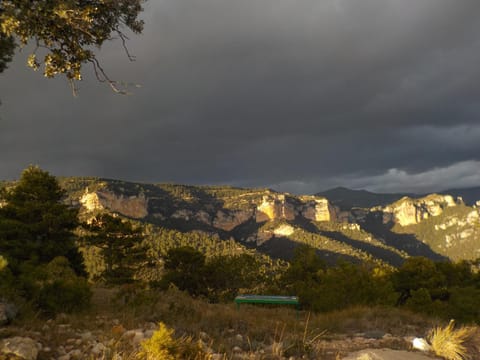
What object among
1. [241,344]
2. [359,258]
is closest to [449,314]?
[241,344]

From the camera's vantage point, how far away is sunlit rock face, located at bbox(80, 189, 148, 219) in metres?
148

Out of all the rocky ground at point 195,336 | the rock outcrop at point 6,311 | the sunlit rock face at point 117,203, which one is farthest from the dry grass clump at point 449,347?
the sunlit rock face at point 117,203

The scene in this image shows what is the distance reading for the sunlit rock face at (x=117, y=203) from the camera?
14815 cm

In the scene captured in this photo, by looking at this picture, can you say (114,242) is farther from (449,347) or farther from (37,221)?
(449,347)

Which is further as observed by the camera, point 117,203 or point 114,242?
point 117,203

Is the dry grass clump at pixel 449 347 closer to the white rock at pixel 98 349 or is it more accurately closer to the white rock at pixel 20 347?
the white rock at pixel 98 349

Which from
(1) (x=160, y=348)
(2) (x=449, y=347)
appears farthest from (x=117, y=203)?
(2) (x=449, y=347)

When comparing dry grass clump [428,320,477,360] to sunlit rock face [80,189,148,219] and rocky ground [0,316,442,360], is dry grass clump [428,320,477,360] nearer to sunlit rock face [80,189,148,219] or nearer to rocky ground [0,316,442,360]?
rocky ground [0,316,442,360]

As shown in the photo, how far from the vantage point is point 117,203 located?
16375 cm

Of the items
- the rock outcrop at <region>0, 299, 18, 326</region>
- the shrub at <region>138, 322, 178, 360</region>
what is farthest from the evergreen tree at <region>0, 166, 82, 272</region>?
the shrub at <region>138, 322, 178, 360</region>

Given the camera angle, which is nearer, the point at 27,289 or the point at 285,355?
the point at 285,355

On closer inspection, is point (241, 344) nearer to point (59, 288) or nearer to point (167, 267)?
point (59, 288)

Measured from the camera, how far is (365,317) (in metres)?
9.98

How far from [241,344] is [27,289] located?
4.88 m
